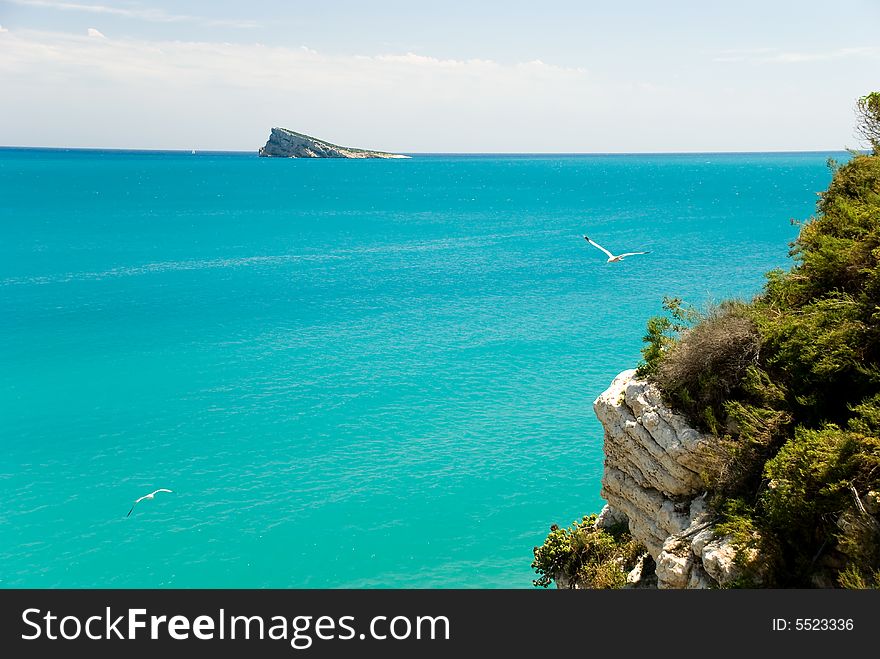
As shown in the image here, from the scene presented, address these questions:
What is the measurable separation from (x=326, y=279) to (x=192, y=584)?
50424mm

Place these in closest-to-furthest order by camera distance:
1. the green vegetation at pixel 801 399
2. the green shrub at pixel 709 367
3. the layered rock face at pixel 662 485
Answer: the green vegetation at pixel 801 399 < the layered rock face at pixel 662 485 < the green shrub at pixel 709 367

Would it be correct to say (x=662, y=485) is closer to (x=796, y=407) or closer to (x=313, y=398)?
(x=796, y=407)

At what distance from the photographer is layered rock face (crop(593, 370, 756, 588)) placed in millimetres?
16094

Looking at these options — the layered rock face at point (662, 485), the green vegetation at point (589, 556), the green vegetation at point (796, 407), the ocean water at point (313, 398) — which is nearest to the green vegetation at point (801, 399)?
the green vegetation at point (796, 407)

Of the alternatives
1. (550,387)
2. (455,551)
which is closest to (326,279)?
(550,387)

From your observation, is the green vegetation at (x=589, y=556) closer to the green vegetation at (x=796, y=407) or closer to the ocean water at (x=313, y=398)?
the green vegetation at (x=796, y=407)

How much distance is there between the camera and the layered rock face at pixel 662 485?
16.1 metres

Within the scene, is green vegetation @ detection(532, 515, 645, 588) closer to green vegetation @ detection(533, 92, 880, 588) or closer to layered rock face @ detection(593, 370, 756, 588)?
green vegetation @ detection(533, 92, 880, 588)

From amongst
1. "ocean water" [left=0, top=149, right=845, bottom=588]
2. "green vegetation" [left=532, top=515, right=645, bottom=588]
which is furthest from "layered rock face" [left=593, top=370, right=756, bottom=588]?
"ocean water" [left=0, top=149, right=845, bottom=588]

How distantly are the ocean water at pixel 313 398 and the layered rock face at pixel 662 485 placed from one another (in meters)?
9.70

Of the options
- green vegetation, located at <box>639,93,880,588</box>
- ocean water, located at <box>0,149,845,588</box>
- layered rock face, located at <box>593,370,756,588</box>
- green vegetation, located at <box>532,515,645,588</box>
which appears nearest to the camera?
green vegetation, located at <box>639,93,880,588</box>

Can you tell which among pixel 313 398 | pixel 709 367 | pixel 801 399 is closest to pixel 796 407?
pixel 801 399

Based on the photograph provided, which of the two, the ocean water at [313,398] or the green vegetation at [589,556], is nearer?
the green vegetation at [589,556]

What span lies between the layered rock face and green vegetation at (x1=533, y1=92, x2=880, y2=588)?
0.40 metres
